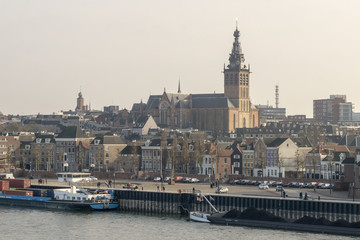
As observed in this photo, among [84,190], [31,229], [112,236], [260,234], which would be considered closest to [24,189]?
[84,190]

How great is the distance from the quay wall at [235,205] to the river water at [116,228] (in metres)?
3.72

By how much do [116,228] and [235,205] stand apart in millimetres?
17286

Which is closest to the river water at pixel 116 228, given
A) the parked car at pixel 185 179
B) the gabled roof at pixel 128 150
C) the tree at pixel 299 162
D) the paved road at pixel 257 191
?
the paved road at pixel 257 191

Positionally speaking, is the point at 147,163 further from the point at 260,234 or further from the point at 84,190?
the point at 260,234

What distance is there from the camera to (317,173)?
161 meters

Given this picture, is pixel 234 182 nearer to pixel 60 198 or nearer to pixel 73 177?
pixel 73 177

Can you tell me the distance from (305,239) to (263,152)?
7598 cm

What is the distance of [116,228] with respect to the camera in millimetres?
103312

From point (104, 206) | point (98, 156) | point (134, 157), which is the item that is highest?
point (98, 156)

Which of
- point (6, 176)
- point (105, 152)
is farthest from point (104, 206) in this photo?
→ point (105, 152)

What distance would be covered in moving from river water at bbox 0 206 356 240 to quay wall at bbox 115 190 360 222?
3716 mm

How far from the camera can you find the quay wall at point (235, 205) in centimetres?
10153

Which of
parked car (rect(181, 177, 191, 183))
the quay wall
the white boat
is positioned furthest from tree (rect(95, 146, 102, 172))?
the white boat

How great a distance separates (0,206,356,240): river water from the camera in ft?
315
